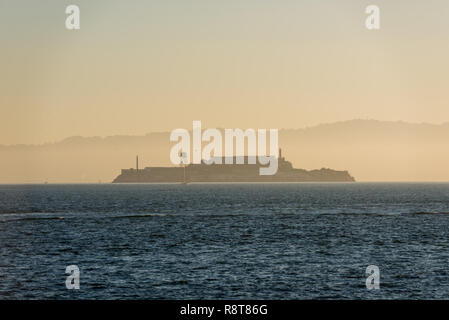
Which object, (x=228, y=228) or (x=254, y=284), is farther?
(x=228, y=228)

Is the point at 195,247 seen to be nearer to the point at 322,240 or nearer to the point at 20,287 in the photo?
the point at 322,240

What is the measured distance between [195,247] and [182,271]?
63.8 feet

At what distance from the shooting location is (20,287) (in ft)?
153

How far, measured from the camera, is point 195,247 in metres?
74.1

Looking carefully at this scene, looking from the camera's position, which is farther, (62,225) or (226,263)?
(62,225)

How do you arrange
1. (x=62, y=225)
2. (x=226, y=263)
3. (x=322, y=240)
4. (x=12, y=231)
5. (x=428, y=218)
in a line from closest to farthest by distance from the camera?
(x=226, y=263)
(x=322, y=240)
(x=12, y=231)
(x=62, y=225)
(x=428, y=218)

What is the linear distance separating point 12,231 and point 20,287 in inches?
2223
